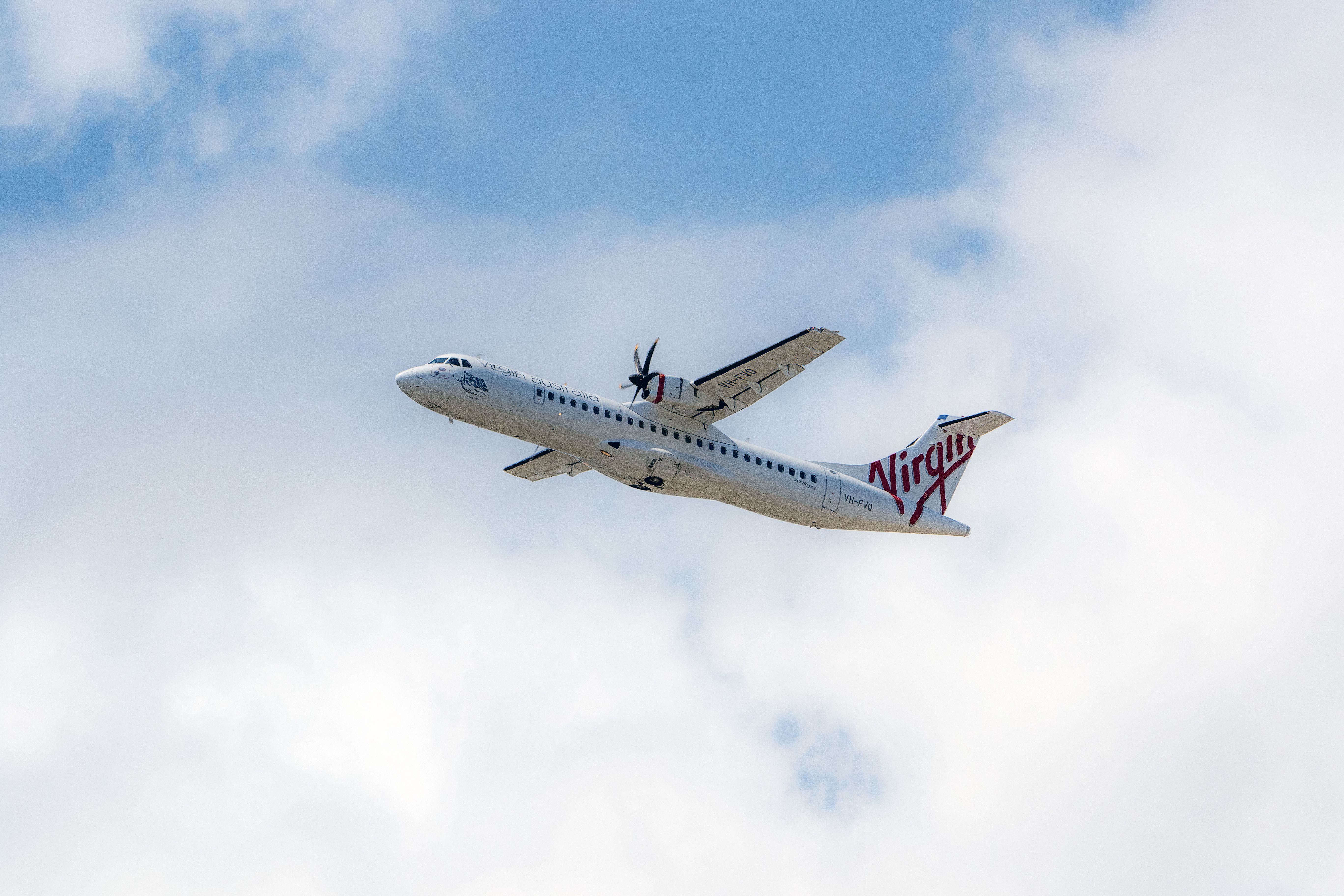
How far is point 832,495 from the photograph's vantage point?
4006cm

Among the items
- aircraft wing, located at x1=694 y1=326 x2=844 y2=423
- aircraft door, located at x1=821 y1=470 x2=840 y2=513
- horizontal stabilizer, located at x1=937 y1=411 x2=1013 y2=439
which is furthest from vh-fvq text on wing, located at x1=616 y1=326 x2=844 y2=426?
horizontal stabilizer, located at x1=937 y1=411 x2=1013 y2=439

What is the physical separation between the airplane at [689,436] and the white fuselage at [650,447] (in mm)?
34

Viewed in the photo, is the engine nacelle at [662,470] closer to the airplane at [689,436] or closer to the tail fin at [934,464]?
the airplane at [689,436]

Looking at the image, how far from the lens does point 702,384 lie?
36.8 m

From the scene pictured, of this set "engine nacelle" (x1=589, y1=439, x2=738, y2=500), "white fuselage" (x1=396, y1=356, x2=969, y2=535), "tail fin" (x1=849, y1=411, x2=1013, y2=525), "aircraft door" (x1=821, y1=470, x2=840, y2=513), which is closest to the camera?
"white fuselage" (x1=396, y1=356, x2=969, y2=535)

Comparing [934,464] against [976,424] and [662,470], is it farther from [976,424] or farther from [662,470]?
[662,470]

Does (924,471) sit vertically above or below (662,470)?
above

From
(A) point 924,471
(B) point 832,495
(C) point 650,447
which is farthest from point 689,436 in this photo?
(A) point 924,471

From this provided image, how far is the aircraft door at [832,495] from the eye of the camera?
39.9 m

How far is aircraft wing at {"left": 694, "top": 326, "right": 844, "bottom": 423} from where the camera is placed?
117ft

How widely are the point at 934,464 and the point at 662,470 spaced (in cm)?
1220

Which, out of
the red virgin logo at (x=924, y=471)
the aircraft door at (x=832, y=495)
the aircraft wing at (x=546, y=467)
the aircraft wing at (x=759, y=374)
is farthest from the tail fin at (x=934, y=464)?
the aircraft wing at (x=546, y=467)

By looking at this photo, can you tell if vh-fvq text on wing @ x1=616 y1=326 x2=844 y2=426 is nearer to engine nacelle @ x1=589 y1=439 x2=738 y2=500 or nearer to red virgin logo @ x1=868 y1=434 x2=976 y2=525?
engine nacelle @ x1=589 y1=439 x2=738 y2=500

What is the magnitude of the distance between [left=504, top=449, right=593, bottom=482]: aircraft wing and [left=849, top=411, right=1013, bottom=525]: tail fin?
33.0ft
